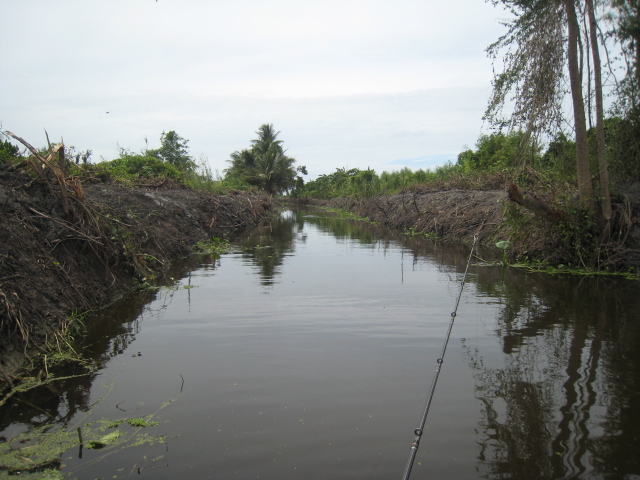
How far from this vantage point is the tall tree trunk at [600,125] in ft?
30.6

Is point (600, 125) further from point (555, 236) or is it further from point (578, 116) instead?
point (555, 236)

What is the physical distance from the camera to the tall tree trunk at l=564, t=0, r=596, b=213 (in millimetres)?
9375

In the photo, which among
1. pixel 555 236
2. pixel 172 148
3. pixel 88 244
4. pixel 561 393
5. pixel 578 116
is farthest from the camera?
pixel 172 148

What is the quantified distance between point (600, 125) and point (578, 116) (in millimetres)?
431

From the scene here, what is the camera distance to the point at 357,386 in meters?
4.32

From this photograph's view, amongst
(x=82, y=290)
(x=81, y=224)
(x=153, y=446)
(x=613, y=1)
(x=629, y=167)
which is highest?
(x=613, y=1)

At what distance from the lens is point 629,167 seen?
33.7 ft

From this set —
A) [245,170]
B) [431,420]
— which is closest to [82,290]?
[431,420]

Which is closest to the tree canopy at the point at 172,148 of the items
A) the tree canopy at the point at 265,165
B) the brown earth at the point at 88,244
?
the tree canopy at the point at 265,165

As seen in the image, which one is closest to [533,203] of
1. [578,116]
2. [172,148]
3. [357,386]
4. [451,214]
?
[578,116]

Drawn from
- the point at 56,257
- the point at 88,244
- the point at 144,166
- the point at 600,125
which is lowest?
the point at 56,257

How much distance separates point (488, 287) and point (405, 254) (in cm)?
478

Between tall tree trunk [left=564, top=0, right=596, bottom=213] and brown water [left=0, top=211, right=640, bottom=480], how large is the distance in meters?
2.50

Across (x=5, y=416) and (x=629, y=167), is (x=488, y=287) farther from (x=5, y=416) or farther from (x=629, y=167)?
(x=5, y=416)
